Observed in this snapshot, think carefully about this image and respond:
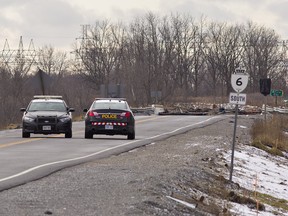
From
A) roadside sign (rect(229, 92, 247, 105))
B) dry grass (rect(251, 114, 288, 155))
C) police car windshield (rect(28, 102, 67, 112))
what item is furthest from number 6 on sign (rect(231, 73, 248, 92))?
dry grass (rect(251, 114, 288, 155))

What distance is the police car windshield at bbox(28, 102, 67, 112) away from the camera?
2934 cm

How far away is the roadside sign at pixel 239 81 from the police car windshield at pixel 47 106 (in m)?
13.1

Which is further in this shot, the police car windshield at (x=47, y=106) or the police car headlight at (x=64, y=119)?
the police car windshield at (x=47, y=106)

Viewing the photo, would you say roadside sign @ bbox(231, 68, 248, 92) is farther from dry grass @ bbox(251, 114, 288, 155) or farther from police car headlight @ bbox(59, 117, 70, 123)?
dry grass @ bbox(251, 114, 288, 155)

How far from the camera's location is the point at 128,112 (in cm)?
2847

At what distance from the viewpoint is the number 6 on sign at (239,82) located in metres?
17.4

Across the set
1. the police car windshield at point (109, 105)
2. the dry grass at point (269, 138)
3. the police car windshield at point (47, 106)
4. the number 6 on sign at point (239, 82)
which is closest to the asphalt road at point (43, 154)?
the police car windshield at point (47, 106)

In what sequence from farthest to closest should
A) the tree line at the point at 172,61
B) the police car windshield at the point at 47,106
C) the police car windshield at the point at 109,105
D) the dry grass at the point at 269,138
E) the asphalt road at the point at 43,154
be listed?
the tree line at the point at 172,61 → the dry grass at the point at 269,138 → the police car windshield at the point at 47,106 → the police car windshield at the point at 109,105 → the asphalt road at the point at 43,154

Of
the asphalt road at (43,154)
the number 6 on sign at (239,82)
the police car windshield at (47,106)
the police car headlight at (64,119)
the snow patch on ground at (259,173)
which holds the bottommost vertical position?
the snow patch on ground at (259,173)

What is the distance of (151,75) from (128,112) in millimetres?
73065

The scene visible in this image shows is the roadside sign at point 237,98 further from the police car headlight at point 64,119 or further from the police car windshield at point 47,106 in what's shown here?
the police car windshield at point 47,106

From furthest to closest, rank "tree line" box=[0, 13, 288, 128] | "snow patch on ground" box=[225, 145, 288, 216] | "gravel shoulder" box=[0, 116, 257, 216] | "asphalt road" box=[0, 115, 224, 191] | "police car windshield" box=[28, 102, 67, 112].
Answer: "tree line" box=[0, 13, 288, 128], "police car windshield" box=[28, 102, 67, 112], "snow patch on ground" box=[225, 145, 288, 216], "asphalt road" box=[0, 115, 224, 191], "gravel shoulder" box=[0, 116, 257, 216]

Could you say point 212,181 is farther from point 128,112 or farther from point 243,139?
point 243,139

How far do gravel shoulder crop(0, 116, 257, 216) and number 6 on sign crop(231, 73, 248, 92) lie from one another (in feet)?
6.77
